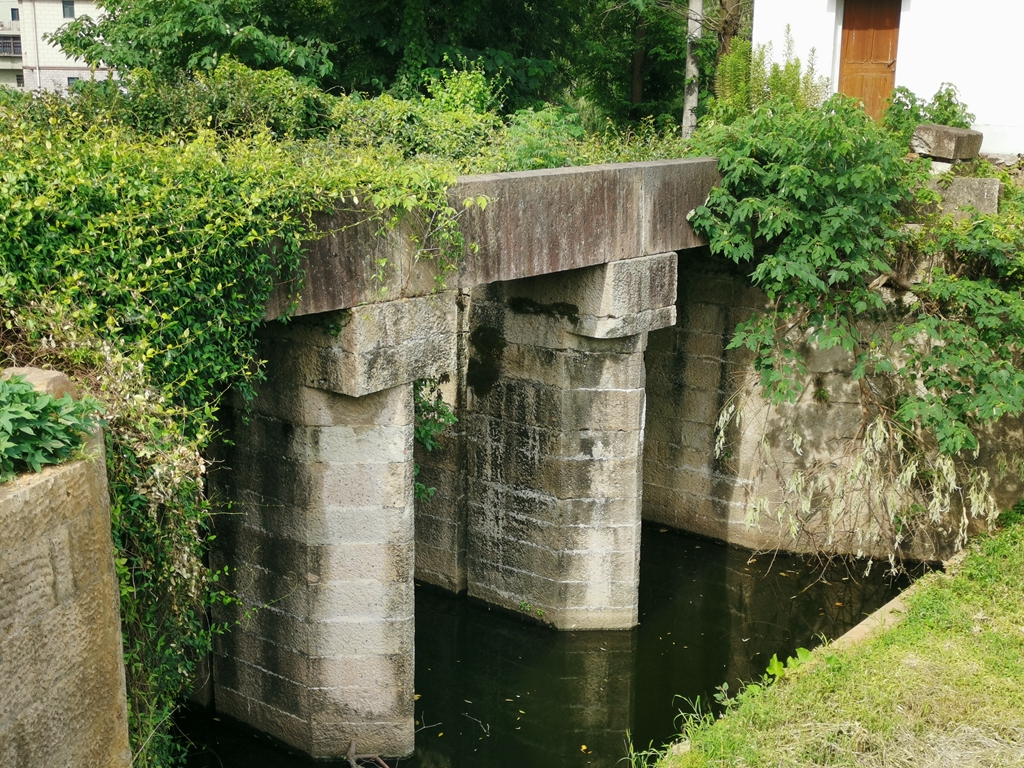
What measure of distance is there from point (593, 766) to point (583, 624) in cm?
174

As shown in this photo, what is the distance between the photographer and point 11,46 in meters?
38.2

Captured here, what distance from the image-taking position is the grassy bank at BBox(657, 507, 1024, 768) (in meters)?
5.88

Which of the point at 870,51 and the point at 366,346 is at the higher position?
the point at 870,51

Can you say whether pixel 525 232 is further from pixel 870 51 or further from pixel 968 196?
pixel 870 51

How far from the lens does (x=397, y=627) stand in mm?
7059

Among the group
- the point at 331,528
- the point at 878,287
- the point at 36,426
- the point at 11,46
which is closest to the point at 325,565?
the point at 331,528

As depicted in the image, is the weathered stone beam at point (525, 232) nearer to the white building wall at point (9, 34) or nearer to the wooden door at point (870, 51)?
the wooden door at point (870, 51)

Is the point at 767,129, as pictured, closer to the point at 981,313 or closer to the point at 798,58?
the point at 981,313

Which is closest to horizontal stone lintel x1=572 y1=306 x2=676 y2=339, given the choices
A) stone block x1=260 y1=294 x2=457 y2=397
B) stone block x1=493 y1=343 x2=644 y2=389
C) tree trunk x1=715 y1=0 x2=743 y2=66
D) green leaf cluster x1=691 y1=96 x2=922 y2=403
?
stone block x1=493 y1=343 x2=644 y2=389

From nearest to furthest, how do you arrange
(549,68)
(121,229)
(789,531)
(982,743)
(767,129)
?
(121,229)
(982,743)
(767,129)
(789,531)
(549,68)

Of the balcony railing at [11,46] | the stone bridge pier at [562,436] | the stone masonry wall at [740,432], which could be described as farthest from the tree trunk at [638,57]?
the balcony railing at [11,46]

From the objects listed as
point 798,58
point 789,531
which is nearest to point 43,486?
point 789,531

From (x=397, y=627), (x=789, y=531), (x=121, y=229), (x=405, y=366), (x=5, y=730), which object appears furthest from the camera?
(x=789, y=531)

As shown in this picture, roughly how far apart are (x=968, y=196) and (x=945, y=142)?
73 cm
